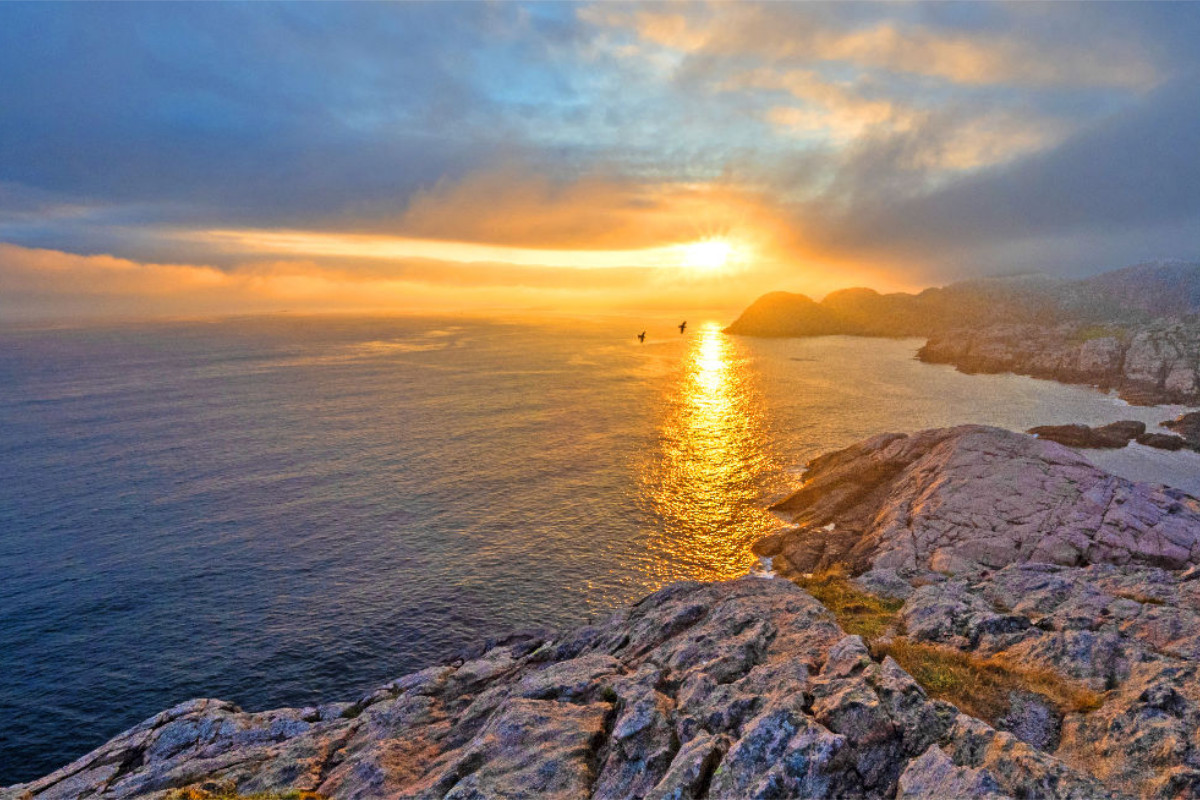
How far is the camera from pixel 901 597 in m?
34.4

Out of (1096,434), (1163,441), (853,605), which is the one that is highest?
(853,605)

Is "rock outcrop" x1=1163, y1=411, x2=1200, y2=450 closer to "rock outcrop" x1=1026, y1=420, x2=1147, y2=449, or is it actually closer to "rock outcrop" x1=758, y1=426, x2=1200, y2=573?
"rock outcrop" x1=1026, y1=420, x2=1147, y2=449

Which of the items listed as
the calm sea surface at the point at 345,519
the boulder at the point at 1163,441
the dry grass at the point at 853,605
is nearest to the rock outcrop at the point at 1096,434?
the boulder at the point at 1163,441

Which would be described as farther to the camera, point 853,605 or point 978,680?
point 853,605

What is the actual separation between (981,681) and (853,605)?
44.2 ft

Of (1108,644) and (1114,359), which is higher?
(1114,359)

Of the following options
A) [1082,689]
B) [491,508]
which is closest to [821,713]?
[1082,689]

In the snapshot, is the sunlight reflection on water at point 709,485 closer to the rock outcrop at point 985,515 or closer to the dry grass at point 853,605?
the rock outcrop at point 985,515

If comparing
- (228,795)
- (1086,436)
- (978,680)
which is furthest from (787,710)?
(1086,436)

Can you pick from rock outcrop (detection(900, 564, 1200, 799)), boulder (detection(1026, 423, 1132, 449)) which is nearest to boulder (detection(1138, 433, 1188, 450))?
boulder (detection(1026, 423, 1132, 449))

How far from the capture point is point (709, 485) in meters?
80.5

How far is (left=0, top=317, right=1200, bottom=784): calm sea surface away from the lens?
44.2m

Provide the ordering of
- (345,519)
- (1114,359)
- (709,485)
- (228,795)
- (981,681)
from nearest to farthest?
(981,681)
(228,795)
(345,519)
(709,485)
(1114,359)

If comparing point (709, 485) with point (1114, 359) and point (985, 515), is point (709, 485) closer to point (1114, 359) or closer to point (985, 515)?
point (985, 515)
